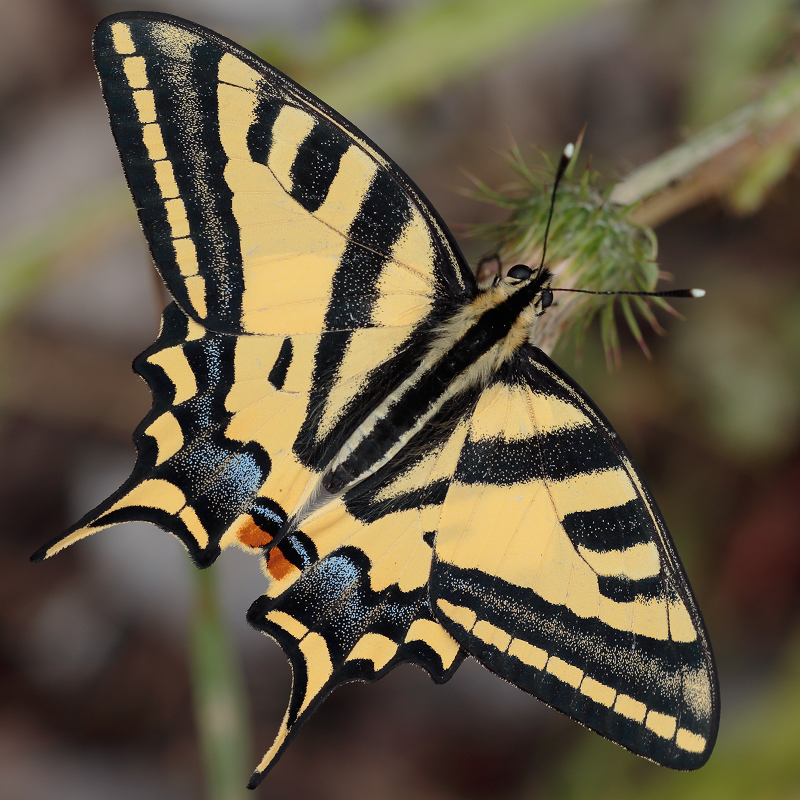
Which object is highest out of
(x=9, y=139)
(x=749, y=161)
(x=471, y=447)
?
(x=749, y=161)

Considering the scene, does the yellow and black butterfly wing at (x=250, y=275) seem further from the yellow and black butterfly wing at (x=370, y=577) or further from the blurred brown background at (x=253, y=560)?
the blurred brown background at (x=253, y=560)

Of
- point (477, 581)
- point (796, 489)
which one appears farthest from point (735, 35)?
point (477, 581)

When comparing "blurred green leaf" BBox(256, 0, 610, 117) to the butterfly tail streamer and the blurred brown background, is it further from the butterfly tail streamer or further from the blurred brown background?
the butterfly tail streamer

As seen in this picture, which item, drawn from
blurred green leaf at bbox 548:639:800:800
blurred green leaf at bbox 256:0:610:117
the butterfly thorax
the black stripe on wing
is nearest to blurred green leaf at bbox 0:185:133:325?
blurred green leaf at bbox 256:0:610:117

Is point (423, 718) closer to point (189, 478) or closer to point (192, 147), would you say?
point (189, 478)

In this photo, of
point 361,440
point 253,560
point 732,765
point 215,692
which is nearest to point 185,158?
point 361,440

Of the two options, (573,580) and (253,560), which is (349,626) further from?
(253,560)
